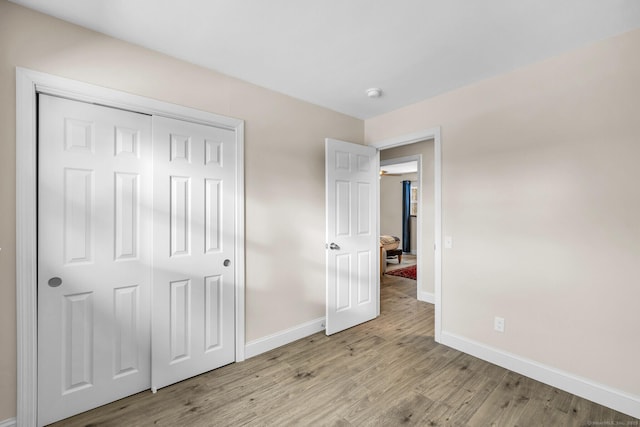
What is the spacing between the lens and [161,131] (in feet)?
6.84

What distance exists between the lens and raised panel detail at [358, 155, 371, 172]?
3.26 metres

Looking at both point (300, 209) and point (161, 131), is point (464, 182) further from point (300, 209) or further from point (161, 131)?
point (161, 131)

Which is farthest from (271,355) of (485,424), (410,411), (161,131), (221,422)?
(161,131)

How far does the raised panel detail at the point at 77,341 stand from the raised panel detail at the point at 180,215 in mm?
596

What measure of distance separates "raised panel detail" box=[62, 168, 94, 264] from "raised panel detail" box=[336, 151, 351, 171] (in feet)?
6.89

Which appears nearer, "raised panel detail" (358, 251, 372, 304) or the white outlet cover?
the white outlet cover

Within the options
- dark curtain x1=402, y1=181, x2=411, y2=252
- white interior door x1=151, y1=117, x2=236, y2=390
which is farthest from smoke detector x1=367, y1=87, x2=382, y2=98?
dark curtain x1=402, y1=181, x2=411, y2=252

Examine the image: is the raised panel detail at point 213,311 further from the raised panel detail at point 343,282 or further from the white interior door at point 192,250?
the raised panel detail at point 343,282

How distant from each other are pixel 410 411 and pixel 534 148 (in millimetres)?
2148

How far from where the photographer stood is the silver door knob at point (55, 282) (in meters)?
1.72

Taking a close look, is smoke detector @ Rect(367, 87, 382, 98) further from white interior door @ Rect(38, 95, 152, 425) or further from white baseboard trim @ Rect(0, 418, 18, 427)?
white baseboard trim @ Rect(0, 418, 18, 427)

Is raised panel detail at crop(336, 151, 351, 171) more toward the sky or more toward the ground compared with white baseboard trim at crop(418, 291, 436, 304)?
more toward the sky

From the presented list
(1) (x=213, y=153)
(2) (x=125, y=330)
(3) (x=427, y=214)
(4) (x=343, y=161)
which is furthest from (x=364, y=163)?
(2) (x=125, y=330)

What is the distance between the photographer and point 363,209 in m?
3.30
